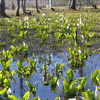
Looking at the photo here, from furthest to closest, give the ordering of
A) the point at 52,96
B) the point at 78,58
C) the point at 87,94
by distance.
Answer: the point at 78,58, the point at 52,96, the point at 87,94

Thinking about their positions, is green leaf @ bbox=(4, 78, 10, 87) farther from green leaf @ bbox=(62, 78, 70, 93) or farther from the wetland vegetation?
green leaf @ bbox=(62, 78, 70, 93)

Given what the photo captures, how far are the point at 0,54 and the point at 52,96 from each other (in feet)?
7.97

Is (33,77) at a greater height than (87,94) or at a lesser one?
lesser

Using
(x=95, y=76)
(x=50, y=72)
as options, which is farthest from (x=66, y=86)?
(x=50, y=72)

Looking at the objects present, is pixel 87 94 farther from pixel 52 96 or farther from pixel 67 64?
pixel 67 64

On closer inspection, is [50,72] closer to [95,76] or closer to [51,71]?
[51,71]

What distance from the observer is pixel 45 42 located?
266 inches

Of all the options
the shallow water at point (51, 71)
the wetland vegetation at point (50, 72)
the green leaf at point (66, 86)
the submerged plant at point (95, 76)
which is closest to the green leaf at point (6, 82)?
the wetland vegetation at point (50, 72)

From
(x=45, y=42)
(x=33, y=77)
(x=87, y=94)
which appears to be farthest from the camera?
(x=45, y=42)

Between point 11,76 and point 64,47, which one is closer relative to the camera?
point 11,76

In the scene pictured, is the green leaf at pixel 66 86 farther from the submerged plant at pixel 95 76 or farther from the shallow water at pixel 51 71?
the submerged plant at pixel 95 76

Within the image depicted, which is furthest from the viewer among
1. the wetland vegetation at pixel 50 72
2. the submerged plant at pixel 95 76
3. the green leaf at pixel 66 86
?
the submerged plant at pixel 95 76

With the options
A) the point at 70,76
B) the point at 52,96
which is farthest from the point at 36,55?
the point at 52,96

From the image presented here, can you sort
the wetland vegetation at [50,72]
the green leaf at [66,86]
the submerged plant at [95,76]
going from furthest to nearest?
1. the submerged plant at [95,76]
2. the wetland vegetation at [50,72]
3. the green leaf at [66,86]
